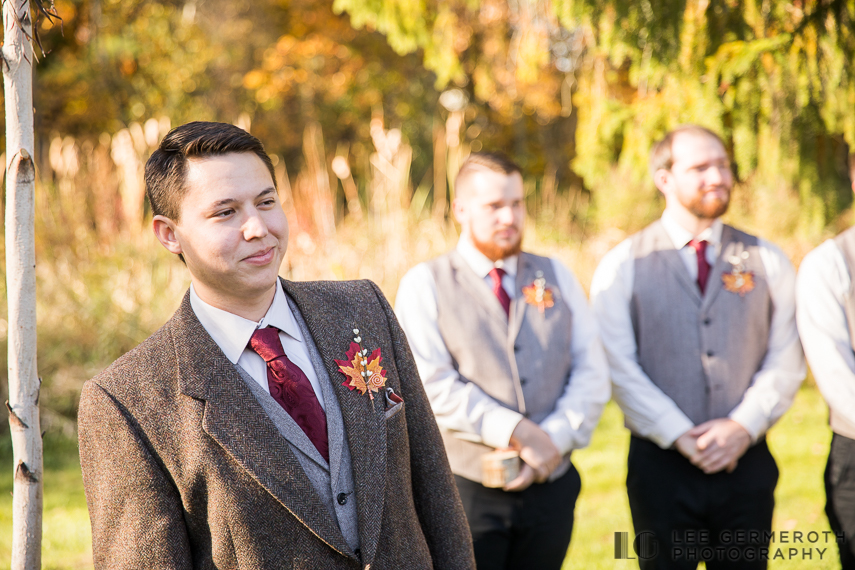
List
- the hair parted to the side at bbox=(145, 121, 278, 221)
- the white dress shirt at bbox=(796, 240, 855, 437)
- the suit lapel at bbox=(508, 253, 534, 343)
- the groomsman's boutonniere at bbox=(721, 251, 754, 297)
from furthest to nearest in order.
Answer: the groomsman's boutonniere at bbox=(721, 251, 754, 297) < the suit lapel at bbox=(508, 253, 534, 343) < the white dress shirt at bbox=(796, 240, 855, 437) < the hair parted to the side at bbox=(145, 121, 278, 221)

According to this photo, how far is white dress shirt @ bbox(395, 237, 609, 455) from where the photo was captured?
257 cm

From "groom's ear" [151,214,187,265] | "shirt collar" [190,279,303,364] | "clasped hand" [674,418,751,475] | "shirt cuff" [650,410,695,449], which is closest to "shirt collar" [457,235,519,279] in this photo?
"shirt cuff" [650,410,695,449]

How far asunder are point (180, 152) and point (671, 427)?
2085mm

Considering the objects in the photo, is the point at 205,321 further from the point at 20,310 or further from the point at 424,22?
the point at 424,22

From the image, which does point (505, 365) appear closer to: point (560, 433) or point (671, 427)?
point (560, 433)

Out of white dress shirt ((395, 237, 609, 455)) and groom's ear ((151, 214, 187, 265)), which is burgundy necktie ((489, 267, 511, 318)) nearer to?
white dress shirt ((395, 237, 609, 455))

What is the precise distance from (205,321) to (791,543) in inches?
136

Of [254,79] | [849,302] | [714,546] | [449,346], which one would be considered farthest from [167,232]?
[254,79]

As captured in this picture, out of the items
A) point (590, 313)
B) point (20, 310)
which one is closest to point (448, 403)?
point (590, 313)

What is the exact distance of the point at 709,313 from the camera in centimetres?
282

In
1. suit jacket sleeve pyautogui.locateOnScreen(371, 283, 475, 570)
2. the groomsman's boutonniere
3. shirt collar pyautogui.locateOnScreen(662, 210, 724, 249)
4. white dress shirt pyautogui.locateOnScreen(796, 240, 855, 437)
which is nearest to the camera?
suit jacket sleeve pyautogui.locateOnScreen(371, 283, 475, 570)

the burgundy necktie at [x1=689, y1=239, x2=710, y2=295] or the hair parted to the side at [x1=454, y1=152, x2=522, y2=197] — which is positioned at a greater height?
the hair parted to the side at [x1=454, y1=152, x2=522, y2=197]

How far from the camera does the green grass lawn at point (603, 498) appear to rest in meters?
3.67

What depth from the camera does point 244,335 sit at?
5.16ft
